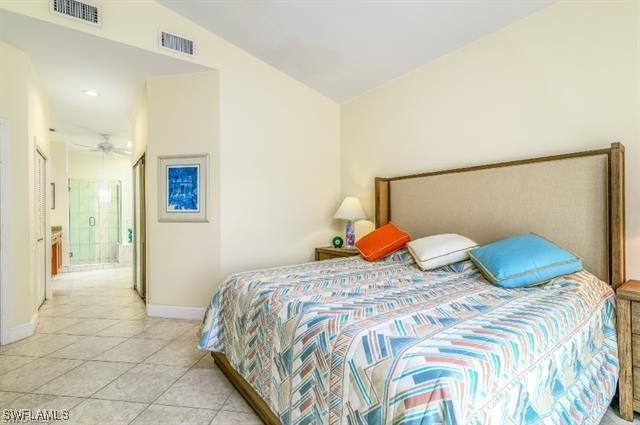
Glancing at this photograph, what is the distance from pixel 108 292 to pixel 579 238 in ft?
18.6

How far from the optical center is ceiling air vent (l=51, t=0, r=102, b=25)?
251 centimetres

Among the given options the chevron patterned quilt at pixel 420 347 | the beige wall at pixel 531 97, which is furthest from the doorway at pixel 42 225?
the beige wall at pixel 531 97

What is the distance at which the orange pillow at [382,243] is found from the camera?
282cm

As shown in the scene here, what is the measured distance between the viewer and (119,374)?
2211mm

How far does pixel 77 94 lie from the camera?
3898 millimetres

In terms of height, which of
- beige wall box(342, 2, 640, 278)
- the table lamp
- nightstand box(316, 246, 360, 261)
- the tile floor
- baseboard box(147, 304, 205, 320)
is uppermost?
beige wall box(342, 2, 640, 278)

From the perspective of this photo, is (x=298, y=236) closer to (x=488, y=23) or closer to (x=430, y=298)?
(x=430, y=298)

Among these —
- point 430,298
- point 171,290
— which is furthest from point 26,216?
point 430,298

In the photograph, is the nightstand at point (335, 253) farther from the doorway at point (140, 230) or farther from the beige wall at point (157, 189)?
Result: the doorway at point (140, 230)

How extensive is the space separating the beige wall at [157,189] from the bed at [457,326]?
1.30 meters

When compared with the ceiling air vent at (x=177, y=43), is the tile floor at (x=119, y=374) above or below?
below

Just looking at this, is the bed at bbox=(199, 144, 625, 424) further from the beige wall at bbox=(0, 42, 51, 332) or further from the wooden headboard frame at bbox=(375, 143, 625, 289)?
the beige wall at bbox=(0, 42, 51, 332)

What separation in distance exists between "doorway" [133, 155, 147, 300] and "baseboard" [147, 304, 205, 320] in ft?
2.27

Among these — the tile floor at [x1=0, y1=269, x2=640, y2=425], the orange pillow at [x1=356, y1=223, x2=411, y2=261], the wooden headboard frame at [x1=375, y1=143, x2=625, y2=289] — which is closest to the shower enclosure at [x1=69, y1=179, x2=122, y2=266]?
the tile floor at [x1=0, y1=269, x2=640, y2=425]
